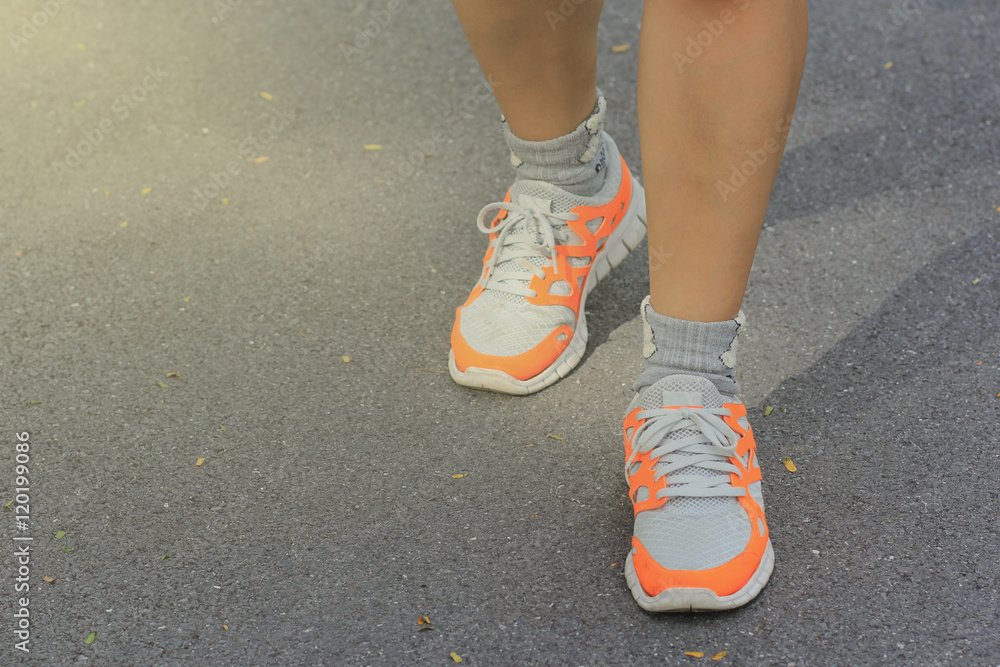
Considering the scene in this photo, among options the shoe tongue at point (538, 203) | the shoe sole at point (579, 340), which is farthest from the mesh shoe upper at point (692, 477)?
the shoe tongue at point (538, 203)

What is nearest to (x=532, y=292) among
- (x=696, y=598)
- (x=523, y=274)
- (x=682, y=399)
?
(x=523, y=274)

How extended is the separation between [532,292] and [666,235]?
0.36 metres

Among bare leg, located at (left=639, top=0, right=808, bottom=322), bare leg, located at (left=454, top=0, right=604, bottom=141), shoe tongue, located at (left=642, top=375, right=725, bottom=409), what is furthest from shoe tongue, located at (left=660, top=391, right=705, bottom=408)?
bare leg, located at (left=454, top=0, right=604, bottom=141)

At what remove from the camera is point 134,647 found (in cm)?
104

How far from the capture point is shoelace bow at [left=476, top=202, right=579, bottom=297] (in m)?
1.40

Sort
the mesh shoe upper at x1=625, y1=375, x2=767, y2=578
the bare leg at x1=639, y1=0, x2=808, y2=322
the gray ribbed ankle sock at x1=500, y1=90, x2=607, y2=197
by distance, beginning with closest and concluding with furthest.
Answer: the bare leg at x1=639, y1=0, x2=808, y2=322 → the mesh shoe upper at x1=625, y1=375, x2=767, y2=578 → the gray ribbed ankle sock at x1=500, y1=90, x2=607, y2=197

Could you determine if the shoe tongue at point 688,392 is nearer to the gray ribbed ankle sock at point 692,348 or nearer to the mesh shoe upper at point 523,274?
the gray ribbed ankle sock at point 692,348

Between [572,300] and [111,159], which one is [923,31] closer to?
[572,300]

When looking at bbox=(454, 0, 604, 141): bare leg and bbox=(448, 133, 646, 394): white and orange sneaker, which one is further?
bbox=(448, 133, 646, 394): white and orange sneaker

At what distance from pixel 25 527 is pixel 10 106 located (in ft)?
4.42

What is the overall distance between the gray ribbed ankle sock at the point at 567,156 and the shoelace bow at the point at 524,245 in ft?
0.18

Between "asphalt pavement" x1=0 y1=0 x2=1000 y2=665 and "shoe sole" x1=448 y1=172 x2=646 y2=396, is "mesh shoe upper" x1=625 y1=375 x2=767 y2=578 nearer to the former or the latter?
"asphalt pavement" x1=0 y1=0 x2=1000 y2=665

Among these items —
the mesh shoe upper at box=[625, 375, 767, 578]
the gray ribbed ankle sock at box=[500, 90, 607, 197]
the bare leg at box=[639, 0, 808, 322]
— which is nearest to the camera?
the bare leg at box=[639, 0, 808, 322]

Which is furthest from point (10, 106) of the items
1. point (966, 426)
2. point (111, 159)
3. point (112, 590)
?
point (966, 426)
